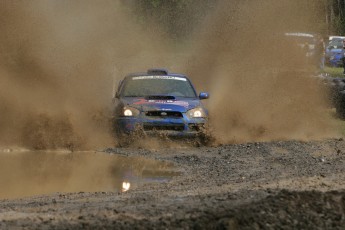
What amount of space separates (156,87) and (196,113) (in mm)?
1583

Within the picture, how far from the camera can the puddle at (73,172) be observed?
12.3 meters

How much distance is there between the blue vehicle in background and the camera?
54969mm

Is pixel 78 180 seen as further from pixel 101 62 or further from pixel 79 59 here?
pixel 101 62

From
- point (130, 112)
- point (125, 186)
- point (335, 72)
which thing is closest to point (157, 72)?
point (130, 112)

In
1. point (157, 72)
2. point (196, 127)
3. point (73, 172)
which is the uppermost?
point (157, 72)

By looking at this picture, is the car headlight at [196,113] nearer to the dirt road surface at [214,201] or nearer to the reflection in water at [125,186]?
the dirt road surface at [214,201]

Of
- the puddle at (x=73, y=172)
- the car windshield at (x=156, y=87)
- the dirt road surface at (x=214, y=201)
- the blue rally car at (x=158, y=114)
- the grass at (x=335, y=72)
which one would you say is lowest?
the dirt road surface at (x=214, y=201)

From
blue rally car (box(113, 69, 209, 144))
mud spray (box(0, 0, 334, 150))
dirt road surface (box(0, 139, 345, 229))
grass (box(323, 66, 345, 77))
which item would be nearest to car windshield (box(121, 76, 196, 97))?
blue rally car (box(113, 69, 209, 144))

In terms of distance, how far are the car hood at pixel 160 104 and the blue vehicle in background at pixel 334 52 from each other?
37.9 m

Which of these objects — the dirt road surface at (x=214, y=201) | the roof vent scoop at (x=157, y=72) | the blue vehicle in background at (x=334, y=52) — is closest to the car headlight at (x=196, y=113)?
the roof vent scoop at (x=157, y=72)

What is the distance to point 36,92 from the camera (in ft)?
72.4

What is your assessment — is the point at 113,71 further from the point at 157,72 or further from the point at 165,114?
the point at 165,114

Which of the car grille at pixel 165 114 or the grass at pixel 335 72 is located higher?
the grass at pixel 335 72

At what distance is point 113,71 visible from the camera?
109 ft
